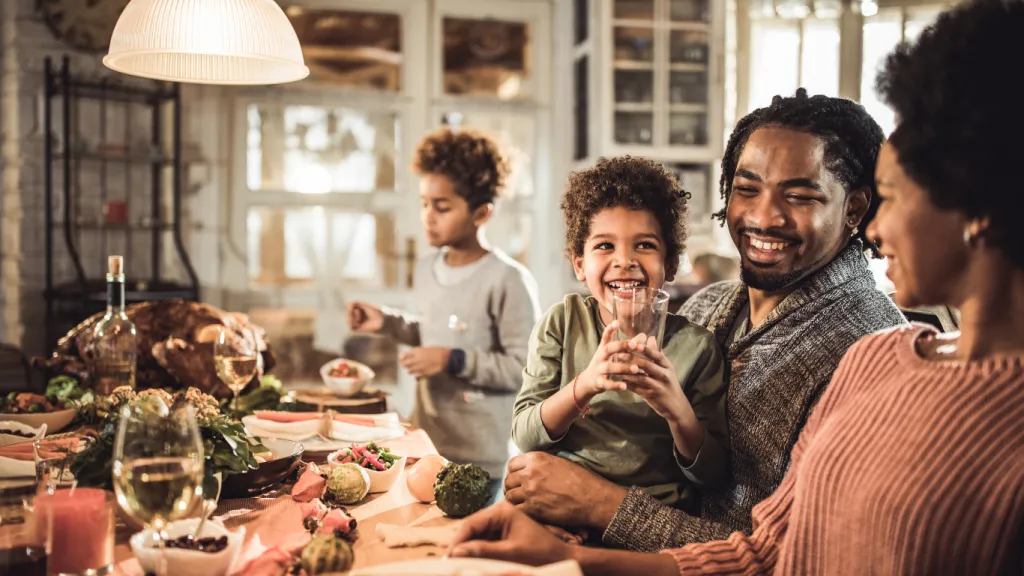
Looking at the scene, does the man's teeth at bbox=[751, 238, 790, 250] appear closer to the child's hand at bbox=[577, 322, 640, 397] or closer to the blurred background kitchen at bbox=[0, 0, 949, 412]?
the child's hand at bbox=[577, 322, 640, 397]

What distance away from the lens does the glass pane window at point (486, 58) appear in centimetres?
549

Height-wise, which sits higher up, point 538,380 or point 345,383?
point 538,380

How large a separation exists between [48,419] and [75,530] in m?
1.02

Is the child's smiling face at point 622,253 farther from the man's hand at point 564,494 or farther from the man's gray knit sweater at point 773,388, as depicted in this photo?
the man's hand at point 564,494

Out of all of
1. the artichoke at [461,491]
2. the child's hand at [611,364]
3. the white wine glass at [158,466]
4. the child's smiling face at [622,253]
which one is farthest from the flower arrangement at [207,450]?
the child's smiling face at [622,253]

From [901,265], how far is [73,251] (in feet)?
13.7

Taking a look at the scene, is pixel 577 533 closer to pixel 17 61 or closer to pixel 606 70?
→ pixel 606 70

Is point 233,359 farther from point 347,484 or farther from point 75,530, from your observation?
point 75,530

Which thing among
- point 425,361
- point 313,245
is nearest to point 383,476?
point 425,361

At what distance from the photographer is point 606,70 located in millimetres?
4906

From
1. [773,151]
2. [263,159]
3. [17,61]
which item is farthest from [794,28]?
[17,61]

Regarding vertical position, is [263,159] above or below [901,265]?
above

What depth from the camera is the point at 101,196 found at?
4711mm

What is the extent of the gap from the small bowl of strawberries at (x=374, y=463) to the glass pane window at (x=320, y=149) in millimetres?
3712
